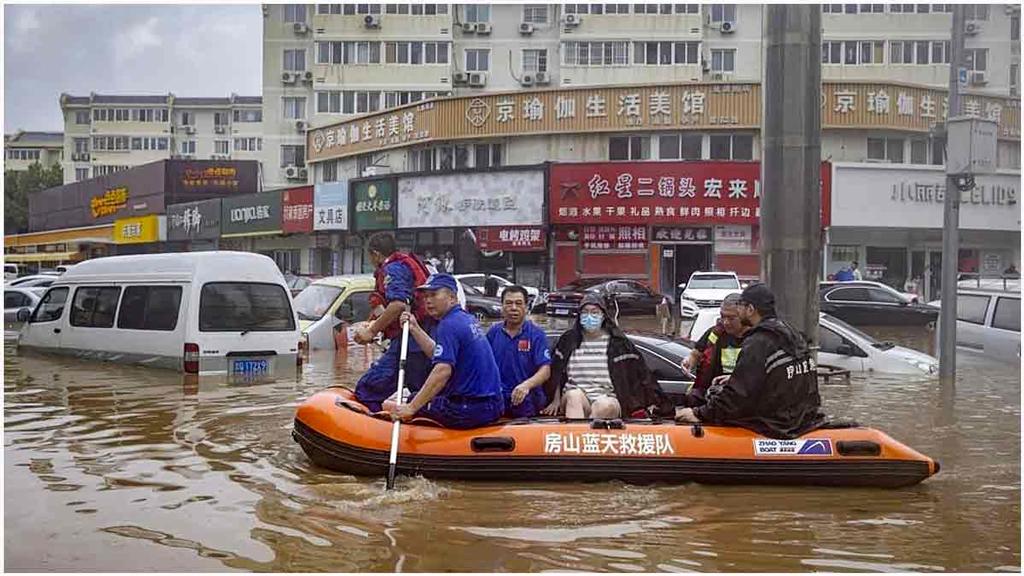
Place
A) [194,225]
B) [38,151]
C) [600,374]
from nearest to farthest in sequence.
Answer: [600,374], [194,225], [38,151]

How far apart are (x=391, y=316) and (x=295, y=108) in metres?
43.4

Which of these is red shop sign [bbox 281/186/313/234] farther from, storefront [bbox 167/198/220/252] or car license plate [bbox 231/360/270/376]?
car license plate [bbox 231/360/270/376]

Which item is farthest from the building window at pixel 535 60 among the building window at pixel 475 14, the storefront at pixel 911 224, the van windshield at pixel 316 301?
the van windshield at pixel 316 301

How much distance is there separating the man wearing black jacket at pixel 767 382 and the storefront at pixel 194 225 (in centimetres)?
4246

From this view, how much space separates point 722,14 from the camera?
4466cm

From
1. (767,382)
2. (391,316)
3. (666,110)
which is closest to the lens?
(767,382)

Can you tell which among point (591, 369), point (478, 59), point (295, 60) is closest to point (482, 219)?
point (478, 59)

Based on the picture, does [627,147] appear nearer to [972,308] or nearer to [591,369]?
[972,308]

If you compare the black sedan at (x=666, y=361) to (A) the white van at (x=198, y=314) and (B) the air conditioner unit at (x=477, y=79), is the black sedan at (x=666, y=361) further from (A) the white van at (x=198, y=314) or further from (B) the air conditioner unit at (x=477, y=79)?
(B) the air conditioner unit at (x=477, y=79)

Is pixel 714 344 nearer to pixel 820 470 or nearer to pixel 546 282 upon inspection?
pixel 820 470

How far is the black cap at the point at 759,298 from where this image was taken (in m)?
7.33

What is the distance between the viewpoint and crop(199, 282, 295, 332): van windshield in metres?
11.8

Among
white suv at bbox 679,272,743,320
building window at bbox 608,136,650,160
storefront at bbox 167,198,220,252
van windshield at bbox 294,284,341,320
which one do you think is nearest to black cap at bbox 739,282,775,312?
van windshield at bbox 294,284,341,320

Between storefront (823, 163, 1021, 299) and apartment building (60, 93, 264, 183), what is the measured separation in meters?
39.0
